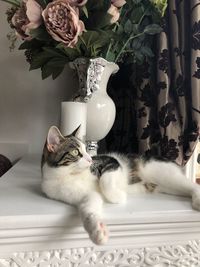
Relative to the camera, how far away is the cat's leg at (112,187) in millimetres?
597

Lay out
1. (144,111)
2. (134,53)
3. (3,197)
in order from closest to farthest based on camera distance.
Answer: (3,197) < (134,53) < (144,111)

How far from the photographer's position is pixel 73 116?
765 millimetres

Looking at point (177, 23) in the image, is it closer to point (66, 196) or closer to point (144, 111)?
point (144, 111)

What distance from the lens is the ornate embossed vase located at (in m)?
0.83

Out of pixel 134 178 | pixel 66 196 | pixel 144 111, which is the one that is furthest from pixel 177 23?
pixel 66 196

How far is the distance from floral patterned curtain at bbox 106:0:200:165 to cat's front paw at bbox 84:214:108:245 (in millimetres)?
539

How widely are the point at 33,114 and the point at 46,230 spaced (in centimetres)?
92

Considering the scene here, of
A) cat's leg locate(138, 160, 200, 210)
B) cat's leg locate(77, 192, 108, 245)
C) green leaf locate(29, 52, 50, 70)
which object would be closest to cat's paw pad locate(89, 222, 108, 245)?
cat's leg locate(77, 192, 108, 245)

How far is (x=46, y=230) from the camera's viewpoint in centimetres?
51

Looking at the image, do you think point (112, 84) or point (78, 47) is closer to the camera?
point (78, 47)

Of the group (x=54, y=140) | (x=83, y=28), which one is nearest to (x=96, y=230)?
(x=54, y=140)

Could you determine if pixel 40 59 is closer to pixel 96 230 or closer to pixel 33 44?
pixel 33 44

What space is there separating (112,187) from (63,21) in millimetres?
383

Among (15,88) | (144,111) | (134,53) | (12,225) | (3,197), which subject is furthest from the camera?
(15,88)
